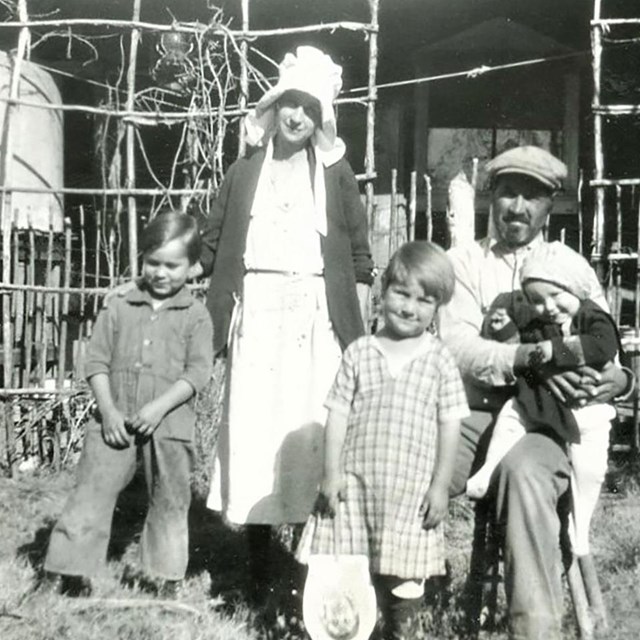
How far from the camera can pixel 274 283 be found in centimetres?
405

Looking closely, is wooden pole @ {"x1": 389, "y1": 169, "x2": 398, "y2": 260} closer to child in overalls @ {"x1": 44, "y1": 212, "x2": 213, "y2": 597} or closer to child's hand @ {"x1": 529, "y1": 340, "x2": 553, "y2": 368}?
child in overalls @ {"x1": 44, "y1": 212, "x2": 213, "y2": 597}

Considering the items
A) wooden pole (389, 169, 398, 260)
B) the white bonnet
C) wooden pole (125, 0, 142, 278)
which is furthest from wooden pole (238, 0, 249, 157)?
the white bonnet

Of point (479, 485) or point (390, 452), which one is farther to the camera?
point (479, 485)

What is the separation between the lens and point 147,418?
3588mm

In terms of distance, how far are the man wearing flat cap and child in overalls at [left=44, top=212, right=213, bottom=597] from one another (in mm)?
1008

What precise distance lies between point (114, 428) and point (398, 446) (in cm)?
109

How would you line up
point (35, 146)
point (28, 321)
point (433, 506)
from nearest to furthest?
point (433, 506), point (28, 321), point (35, 146)

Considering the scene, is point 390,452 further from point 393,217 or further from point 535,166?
point 393,217

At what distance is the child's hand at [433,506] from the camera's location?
10.3 ft

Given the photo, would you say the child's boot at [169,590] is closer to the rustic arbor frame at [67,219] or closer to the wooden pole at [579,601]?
the wooden pole at [579,601]

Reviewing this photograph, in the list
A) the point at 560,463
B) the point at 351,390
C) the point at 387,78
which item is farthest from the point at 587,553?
the point at 387,78

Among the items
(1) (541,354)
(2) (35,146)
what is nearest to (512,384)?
(1) (541,354)

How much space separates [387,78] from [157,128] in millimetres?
2155

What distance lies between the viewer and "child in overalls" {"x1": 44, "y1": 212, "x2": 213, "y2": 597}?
3.64 meters
